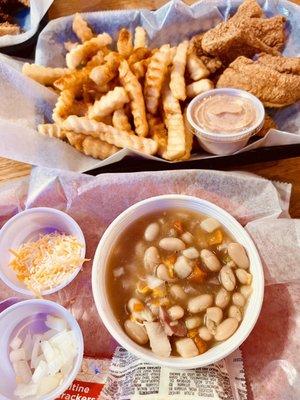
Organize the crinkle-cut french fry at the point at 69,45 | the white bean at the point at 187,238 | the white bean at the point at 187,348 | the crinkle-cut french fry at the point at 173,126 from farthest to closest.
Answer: the crinkle-cut french fry at the point at 69,45, the crinkle-cut french fry at the point at 173,126, the white bean at the point at 187,238, the white bean at the point at 187,348

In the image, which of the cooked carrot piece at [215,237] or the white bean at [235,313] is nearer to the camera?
the white bean at [235,313]

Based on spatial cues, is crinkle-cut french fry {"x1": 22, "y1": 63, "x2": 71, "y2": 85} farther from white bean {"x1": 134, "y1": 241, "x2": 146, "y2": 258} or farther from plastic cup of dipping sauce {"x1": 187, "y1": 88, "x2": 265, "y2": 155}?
white bean {"x1": 134, "y1": 241, "x2": 146, "y2": 258}

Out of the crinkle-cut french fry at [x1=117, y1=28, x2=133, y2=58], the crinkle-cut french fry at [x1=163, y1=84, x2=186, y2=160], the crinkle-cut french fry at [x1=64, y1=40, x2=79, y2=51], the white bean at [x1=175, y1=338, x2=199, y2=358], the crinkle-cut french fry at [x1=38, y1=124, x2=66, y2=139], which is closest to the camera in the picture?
the white bean at [x1=175, y1=338, x2=199, y2=358]

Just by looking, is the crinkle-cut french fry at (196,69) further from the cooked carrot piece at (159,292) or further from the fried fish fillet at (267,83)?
the cooked carrot piece at (159,292)

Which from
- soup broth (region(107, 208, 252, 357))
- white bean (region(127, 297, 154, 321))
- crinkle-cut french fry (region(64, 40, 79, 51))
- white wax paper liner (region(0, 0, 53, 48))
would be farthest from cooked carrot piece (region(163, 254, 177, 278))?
white wax paper liner (region(0, 0, 53, 48))

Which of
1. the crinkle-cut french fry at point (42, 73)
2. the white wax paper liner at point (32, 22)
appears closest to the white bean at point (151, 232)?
the crinkle-cut french fry at point (42, 73)

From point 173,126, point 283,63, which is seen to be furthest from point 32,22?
point 283,63

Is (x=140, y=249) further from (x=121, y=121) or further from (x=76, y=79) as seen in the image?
(x=76, y=79)
